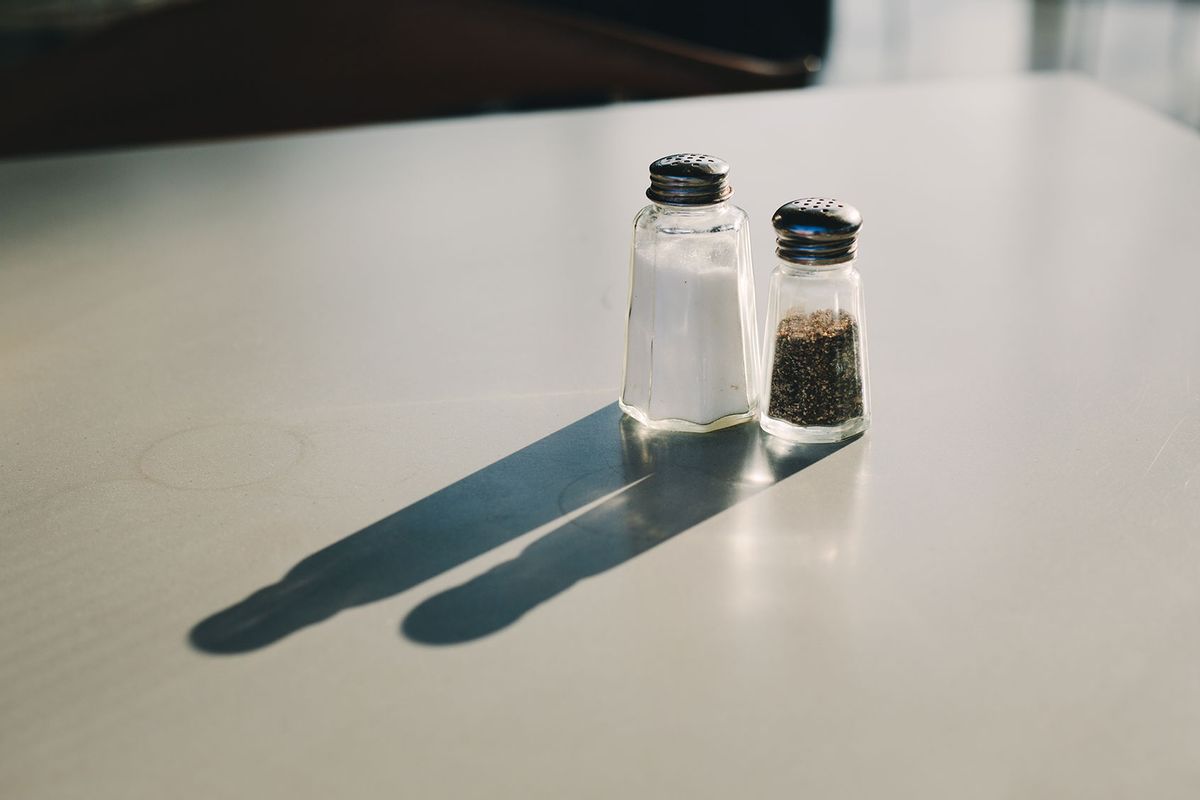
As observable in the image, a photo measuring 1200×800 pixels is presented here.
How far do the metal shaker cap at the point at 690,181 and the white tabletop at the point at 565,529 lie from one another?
0.13m

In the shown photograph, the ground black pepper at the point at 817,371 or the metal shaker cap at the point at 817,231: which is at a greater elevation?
the metal shaker cap at the point at 817,231

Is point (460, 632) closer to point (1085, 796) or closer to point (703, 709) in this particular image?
point (703, 709)

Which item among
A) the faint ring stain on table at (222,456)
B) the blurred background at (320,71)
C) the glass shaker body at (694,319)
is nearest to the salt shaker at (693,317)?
the glass shaker body at (694,319)

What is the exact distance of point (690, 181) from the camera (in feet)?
1.98

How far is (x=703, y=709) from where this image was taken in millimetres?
432

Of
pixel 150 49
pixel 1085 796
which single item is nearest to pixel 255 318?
pixel 1085 796

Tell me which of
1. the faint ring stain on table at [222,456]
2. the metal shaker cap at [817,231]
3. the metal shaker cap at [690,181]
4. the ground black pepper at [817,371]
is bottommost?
the faint ring stain on table at [222,456]

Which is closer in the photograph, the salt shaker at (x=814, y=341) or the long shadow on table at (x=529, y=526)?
the long shadow on table at (x=529, y=526)

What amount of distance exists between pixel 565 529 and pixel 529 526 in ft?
0.06

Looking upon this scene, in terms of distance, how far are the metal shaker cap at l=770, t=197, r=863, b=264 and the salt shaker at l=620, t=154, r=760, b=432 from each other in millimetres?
37

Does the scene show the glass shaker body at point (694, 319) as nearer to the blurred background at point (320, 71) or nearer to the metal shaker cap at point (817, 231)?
the metal shaker cap at point (817, 231)

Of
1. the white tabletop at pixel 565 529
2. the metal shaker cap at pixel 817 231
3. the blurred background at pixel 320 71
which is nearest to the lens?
the white tabletop at pixel 565 529

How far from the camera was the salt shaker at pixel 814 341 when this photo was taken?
0.61 meters

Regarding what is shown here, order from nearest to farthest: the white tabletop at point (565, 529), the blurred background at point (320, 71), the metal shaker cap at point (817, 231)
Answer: the white tabletop at point (565, 529) < the metal shaker cap at point (817, 231) < the blurred background at point (320, 71)
